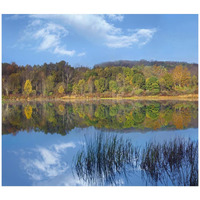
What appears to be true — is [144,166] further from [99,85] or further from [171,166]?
[99,85]

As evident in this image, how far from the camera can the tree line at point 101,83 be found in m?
28.0

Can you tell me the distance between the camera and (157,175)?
3.72m

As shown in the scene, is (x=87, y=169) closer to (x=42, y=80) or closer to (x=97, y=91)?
(x=97, y=91)

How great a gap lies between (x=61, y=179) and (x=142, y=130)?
14.8 ft

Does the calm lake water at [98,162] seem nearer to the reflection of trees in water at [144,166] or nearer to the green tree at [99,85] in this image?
the reflection of trees in water at [144,166]

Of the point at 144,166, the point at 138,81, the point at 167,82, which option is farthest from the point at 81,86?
the point at 144,166

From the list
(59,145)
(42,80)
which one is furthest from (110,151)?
(42,80)

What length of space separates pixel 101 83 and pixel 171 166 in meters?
26.1

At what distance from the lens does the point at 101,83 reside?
29781mm

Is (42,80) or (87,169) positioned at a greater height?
(42,80)

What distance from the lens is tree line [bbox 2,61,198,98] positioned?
28.0 meters

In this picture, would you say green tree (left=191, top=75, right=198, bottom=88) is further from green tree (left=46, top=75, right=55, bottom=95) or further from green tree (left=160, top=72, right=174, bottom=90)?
green tree (left=46, top=75, right=55, bottom=95)

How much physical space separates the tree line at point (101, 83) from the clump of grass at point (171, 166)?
23.4 meters

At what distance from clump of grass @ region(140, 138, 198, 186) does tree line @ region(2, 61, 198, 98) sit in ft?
76.9
